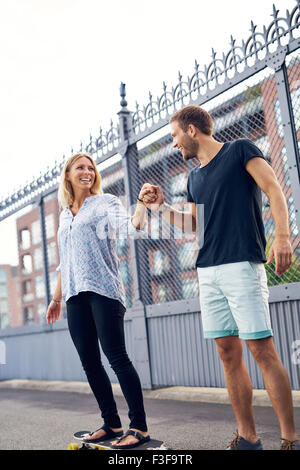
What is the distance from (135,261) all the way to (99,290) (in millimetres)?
3596

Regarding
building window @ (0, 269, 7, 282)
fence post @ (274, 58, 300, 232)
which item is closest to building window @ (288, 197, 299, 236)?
fence post @ (274, 58, 300, 232)

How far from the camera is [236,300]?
2.62m

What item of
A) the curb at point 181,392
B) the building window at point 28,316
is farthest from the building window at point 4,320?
the building window at point 28,316

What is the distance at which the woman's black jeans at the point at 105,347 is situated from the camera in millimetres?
3092

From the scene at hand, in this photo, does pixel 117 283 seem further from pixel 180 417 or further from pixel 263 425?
pixel 180 417

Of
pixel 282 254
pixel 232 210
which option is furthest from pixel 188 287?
pixel 282 254

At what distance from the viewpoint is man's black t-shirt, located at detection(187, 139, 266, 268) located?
8.76 ft

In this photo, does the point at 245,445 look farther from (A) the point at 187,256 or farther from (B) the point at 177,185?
(B) the point at 177,185

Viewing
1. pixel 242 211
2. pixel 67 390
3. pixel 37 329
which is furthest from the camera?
pixel 37 329

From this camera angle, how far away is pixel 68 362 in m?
8.07

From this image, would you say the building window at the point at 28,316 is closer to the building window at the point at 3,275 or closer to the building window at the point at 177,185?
the building window at the point at 3,275
